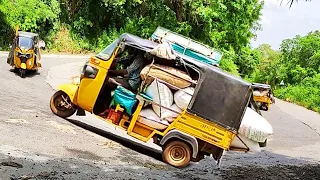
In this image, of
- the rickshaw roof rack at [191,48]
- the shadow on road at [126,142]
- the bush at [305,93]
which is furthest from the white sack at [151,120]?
the bush at [305,93]

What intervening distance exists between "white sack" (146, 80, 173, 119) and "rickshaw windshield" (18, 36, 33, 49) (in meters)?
11.2

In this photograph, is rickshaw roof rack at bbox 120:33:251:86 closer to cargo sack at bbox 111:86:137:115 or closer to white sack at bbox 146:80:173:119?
white sack at bbox 146:80:173:119

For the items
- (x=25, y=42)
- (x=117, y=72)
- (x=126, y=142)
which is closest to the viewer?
(x=117, y=72)

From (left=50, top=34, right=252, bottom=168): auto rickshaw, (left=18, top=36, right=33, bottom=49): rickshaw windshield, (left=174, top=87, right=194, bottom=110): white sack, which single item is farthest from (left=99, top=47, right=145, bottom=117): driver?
(left=18, top=36, right=33, bottom=49): rickshaw windshield

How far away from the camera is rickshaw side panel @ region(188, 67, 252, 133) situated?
939 centimetres

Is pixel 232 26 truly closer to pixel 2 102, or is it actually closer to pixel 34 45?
pixel 34 45

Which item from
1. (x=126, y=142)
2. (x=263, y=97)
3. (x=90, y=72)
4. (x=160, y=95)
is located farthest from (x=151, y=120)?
(x=263, y=97)

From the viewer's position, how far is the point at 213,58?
35.9ft

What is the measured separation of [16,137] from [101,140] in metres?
2.11

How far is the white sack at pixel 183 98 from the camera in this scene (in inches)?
374

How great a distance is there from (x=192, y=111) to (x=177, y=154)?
97 cm

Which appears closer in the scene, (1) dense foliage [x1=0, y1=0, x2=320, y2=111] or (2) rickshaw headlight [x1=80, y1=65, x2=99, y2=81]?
(2) rickshaw headlight [x1=80, y1=65, x2=99, y2=81]

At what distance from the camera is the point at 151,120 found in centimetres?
977

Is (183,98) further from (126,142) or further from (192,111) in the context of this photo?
(126,142)
